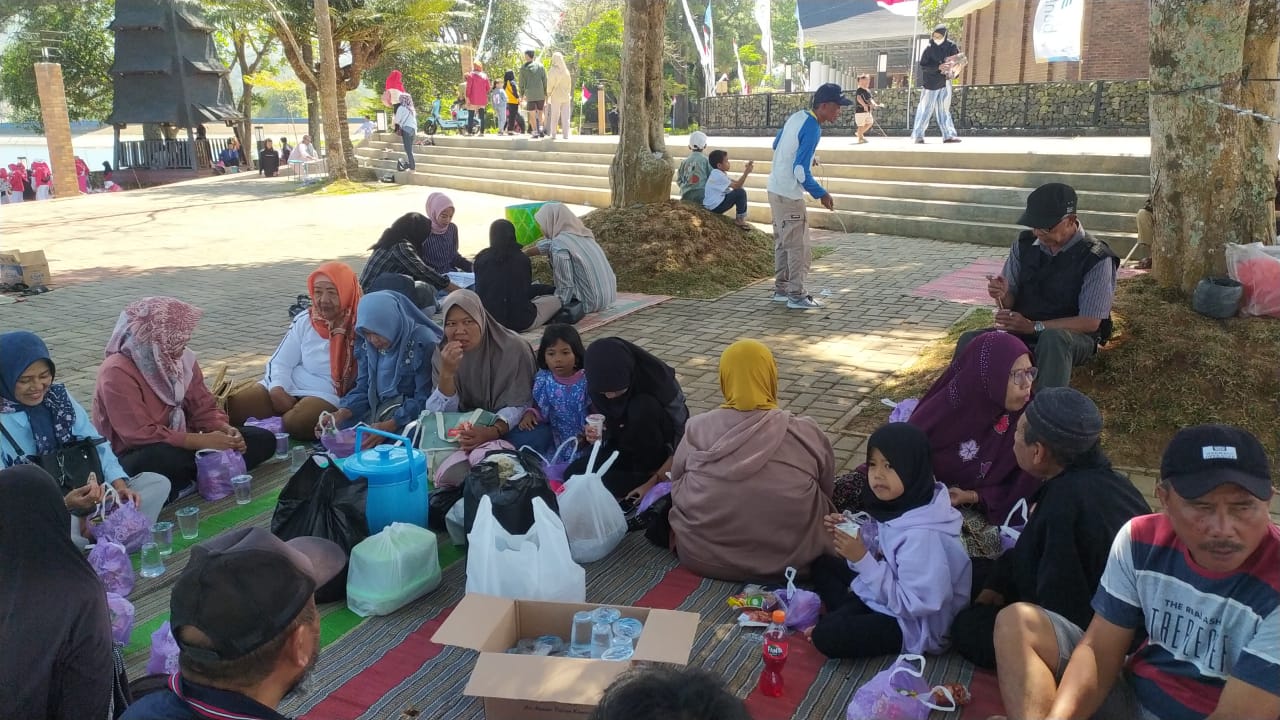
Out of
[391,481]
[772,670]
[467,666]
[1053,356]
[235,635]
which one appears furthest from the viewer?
[1053,356]

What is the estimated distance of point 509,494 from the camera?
3.48m

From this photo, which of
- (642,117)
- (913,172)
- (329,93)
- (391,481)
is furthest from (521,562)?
(329,93)

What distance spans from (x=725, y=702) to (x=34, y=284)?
37.3 ft

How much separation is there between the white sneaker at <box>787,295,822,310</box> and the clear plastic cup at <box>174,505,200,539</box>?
551 centimetres

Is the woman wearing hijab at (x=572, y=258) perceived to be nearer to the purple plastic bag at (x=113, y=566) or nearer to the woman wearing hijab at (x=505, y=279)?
the woman wearing hijab at (x=505, y=279)

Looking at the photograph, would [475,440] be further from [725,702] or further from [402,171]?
[402,171]

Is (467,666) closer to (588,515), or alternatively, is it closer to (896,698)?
(588,515)

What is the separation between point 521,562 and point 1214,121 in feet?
15.7

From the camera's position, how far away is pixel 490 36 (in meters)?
37.2

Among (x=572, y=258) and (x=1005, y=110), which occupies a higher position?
(x=1005, y=110)

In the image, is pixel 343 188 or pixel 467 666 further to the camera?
pixel 343 188

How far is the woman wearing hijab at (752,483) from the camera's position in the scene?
3447 mm

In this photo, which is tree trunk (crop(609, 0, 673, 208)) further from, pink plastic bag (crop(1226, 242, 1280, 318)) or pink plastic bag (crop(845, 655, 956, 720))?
pink plastic bag (crop(845, 655, 956, 720))

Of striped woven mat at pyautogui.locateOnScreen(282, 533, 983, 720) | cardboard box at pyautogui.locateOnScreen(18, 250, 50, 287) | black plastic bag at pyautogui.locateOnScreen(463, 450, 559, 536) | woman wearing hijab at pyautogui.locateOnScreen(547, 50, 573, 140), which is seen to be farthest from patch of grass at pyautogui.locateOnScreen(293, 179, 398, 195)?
striped woven mat at pyautogui.locateOnScreen(282, 533, 983, 720)
